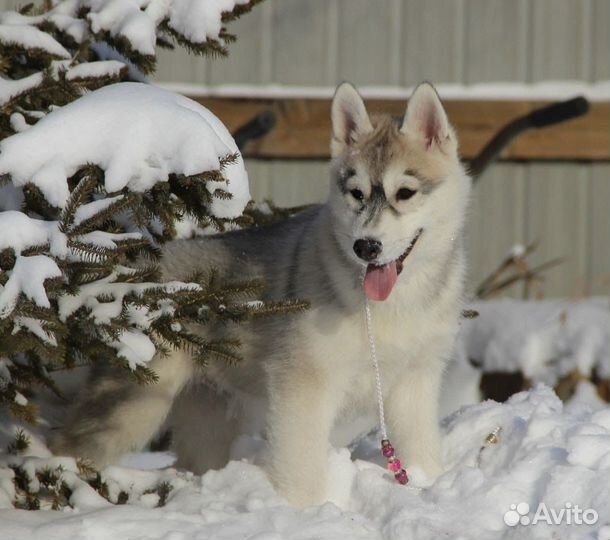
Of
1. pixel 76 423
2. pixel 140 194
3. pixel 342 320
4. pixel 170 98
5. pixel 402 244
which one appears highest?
pixel 170 98

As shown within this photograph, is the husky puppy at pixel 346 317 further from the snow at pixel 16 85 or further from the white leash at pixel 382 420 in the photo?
the snow at pixel 16 85

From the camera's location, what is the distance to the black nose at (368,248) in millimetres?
3990

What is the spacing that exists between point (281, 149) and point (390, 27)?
122 centimetres

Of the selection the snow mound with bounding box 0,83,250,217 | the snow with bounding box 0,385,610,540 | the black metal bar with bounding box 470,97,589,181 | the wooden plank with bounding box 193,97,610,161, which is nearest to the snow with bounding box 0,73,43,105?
the snow mound with bounding box 0,83,250,217

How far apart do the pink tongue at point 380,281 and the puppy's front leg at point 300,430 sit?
1.14 ft

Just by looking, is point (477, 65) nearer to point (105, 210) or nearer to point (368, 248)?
point (368, 248)

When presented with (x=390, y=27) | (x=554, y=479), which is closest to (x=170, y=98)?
(x=554, y=479)

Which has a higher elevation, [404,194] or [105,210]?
[105,210]

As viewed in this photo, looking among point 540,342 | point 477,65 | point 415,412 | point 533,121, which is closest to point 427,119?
point 415,412

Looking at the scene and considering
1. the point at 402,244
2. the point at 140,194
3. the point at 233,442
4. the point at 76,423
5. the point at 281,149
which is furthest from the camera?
the point at 281,149

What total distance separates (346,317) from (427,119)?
2.70 ft

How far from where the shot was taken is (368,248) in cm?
399

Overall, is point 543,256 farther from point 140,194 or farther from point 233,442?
point 140,194

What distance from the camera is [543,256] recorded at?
8469mm
